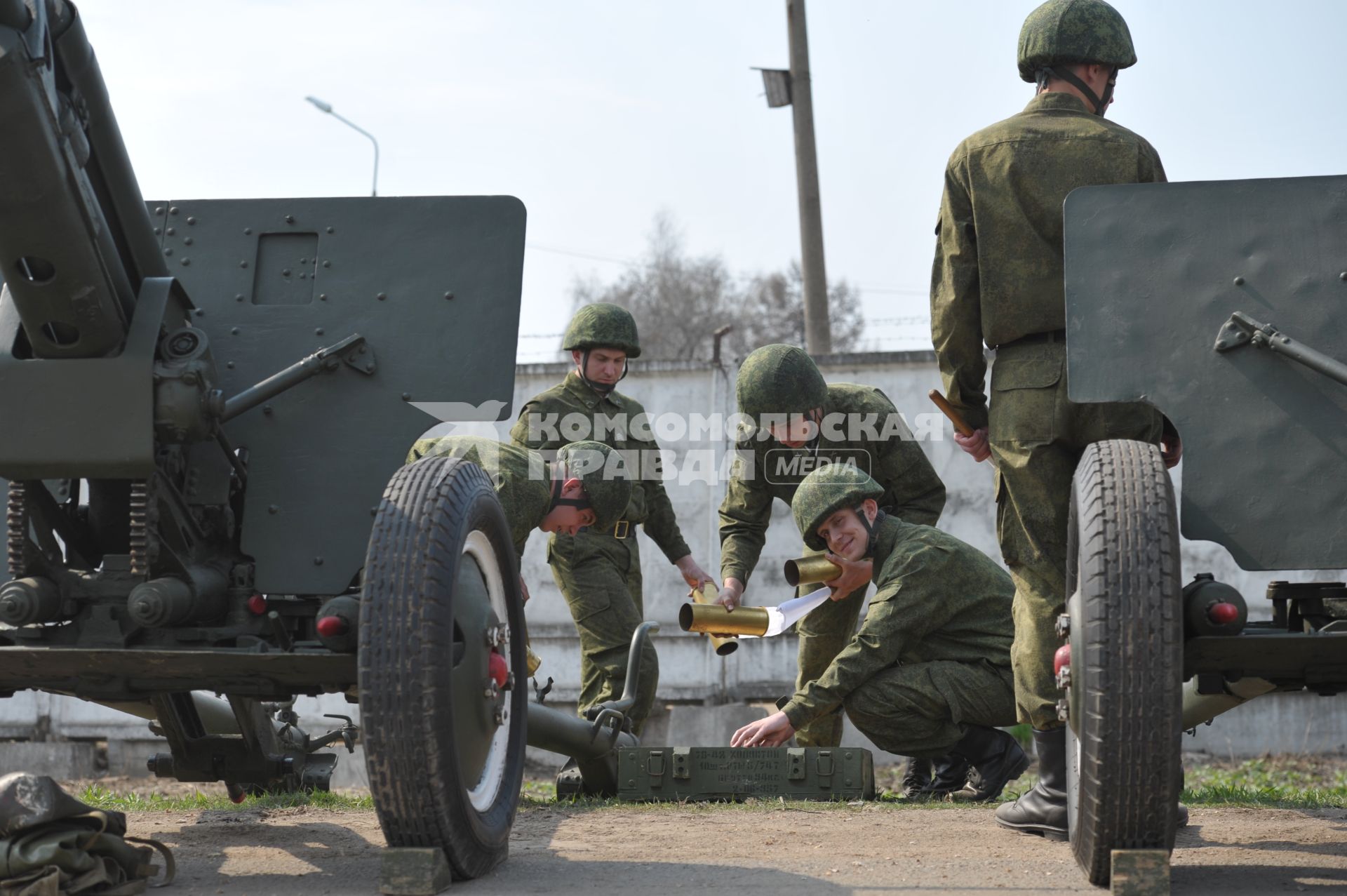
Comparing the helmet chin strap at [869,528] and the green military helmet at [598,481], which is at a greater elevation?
the green military helmet at [598,481]

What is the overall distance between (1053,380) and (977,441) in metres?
0.54

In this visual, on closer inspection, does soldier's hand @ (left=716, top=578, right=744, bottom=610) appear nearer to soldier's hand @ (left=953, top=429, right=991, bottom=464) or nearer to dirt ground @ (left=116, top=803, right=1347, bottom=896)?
dirt ground @ (left=116, top=803, right=1347, bottom=896)

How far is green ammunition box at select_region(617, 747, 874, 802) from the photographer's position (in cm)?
587

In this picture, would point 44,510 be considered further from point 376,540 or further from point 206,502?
point 376,540

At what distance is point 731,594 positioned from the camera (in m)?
6.88

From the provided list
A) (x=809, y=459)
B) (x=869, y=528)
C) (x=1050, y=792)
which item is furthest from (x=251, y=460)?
(x=809, y=459)

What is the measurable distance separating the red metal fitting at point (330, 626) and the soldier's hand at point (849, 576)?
2.82 meters

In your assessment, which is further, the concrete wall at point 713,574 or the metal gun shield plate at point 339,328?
the concrete wall at point 713,574

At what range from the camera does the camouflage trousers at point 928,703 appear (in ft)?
20.0

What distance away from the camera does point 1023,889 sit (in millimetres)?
3639

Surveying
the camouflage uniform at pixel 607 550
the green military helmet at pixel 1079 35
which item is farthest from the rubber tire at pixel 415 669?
the camouflage uniform at pixel 607 550

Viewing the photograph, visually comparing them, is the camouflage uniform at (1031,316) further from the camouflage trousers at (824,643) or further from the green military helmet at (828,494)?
the camouflage trousers at (824,643)

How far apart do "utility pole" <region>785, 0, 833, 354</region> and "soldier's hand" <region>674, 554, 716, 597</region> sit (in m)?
7.66

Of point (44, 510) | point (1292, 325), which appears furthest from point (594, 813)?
point (1292, 325)
